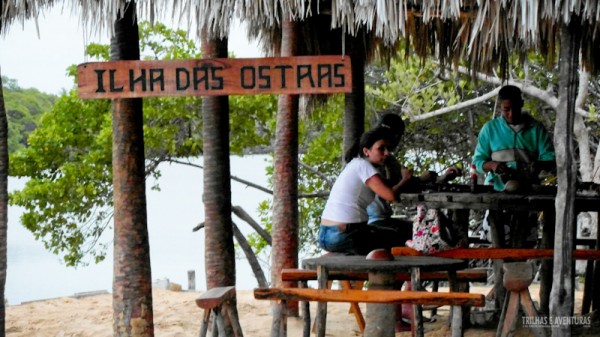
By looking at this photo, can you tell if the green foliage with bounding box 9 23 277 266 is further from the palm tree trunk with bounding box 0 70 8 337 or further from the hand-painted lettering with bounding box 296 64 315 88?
the hand-painted lettering with bounding box 296 64 315 88

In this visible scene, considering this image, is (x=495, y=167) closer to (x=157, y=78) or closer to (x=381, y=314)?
(x=381, y=314)

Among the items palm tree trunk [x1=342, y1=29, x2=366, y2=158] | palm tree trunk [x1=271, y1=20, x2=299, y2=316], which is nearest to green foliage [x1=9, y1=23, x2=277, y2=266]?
palm tree trunk [x1=342, y1=29, x2=366, y2=158]

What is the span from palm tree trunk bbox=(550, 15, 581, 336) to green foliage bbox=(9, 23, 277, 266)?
8.65 metres

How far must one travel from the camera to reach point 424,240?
6.64 m

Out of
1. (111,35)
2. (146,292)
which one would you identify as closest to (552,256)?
(146,292)

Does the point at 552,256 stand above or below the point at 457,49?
below

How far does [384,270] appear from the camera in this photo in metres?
5.81

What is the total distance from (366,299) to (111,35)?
2.55m

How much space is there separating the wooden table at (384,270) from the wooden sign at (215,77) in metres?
1.01

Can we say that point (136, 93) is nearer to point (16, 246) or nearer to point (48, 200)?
point (48, 200)

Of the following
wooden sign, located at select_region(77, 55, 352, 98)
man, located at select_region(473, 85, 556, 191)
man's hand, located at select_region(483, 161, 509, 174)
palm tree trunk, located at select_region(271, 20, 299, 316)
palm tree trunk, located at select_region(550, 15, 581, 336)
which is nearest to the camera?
palm tree trunk, located at select_region(550, 15, 581, 336)

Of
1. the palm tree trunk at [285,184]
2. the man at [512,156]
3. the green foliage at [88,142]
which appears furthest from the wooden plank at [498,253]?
the green foliage at [88,142]

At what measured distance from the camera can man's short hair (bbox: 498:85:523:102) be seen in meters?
7.65

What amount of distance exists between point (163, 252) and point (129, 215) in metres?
33.0
